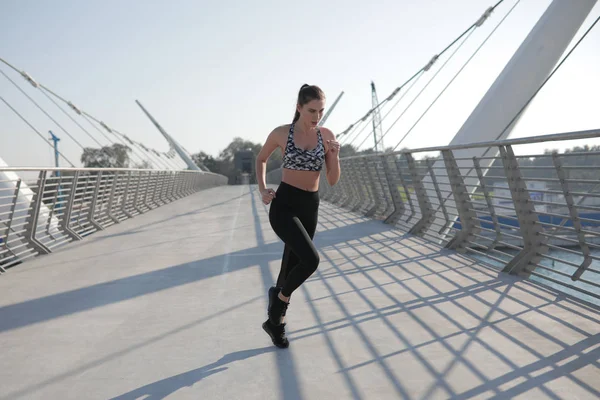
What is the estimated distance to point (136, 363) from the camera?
11.6 feet

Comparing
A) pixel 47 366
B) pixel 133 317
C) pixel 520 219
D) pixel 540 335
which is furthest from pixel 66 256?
pixel 540 335

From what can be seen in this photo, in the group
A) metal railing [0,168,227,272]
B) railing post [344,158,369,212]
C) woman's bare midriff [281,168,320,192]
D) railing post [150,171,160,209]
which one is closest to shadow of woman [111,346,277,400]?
woman's bare midriff [281,168,320,192]

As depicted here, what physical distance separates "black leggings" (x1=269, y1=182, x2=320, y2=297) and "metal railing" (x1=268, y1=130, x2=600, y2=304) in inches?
73.9

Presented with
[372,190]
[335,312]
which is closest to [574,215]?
[335,312]

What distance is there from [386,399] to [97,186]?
9.76 m

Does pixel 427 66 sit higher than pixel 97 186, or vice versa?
pixel 427 66

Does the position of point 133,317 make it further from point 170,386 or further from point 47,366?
point 170,386

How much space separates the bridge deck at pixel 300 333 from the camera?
10.1ft

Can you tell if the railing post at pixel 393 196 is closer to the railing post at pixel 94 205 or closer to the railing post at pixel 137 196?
the railing post at pixel 94 205

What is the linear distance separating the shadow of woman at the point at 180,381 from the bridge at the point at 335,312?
0.01 meters

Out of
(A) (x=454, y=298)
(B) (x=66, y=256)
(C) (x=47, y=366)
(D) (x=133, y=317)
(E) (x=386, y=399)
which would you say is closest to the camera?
(E) (x=386, y=399)

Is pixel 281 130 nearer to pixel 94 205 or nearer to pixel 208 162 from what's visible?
pixel 94 205

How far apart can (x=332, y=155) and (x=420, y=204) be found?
5857mm

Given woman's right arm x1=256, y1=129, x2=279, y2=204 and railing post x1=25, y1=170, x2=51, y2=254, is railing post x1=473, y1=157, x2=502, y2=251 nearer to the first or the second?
woman's right arm x1=256, y1=129, x2=279, y2=204
